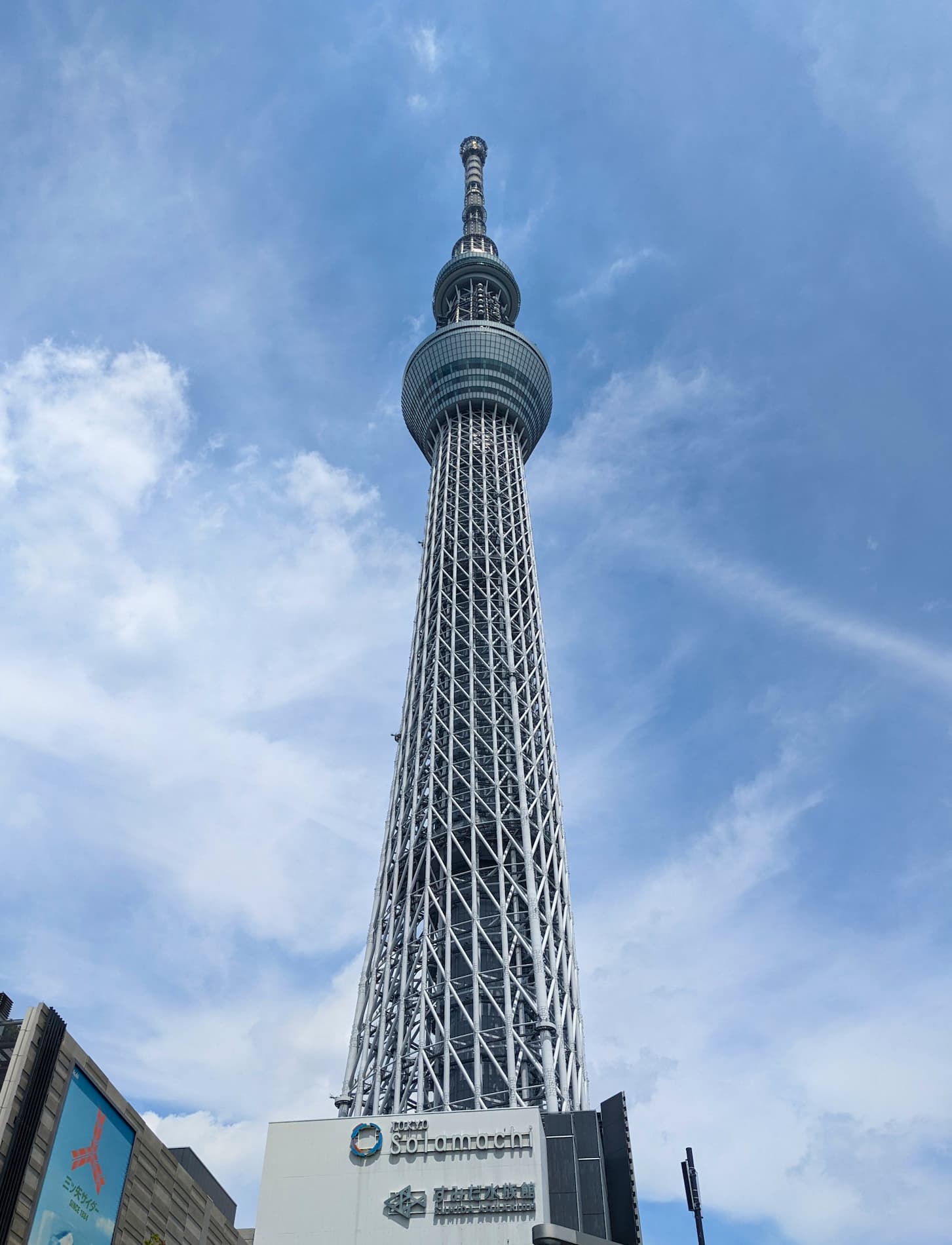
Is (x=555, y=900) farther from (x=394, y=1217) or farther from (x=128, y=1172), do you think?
(x=128, y=1172)

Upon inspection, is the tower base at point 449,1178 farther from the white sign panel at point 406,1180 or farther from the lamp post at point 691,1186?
the lamp post at point 691,1186

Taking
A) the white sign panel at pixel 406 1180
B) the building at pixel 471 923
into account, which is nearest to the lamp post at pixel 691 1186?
the building at pixel 471 923

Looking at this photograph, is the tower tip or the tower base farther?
the tower tip

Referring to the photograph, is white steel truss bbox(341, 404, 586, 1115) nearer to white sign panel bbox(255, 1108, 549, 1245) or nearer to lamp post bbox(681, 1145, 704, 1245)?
white sign panel bbox(255, 1108, 549, 1245)

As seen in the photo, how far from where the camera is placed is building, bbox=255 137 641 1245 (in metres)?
41.2

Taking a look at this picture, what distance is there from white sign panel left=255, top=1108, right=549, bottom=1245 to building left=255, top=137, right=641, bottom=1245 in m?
0.07

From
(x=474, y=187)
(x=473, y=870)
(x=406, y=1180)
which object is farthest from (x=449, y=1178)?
(x=474, y=187)

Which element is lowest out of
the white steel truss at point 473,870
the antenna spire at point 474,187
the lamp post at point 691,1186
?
the lamp post at point 691,1186

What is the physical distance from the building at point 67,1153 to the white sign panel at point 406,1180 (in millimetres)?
4960

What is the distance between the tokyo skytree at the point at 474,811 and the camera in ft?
183

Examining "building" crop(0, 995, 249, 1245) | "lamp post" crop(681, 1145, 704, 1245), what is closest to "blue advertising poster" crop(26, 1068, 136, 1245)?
A: "building" crop(0, 995, 249, 1245)

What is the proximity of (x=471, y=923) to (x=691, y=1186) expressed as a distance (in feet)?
98.2

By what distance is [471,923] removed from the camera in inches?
2438

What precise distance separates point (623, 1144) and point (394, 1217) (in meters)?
9.84
